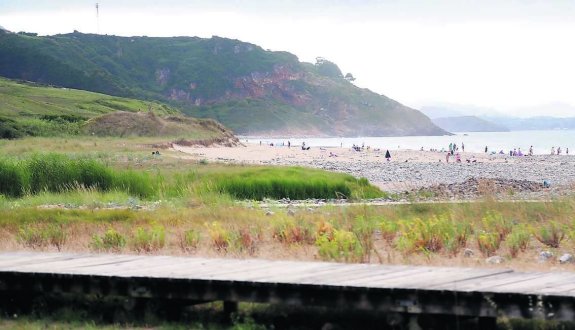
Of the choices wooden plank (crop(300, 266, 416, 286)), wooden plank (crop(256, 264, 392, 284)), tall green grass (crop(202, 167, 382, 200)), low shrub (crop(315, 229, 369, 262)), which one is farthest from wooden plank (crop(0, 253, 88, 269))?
tall green grass (crop(202, 167, 382, 200))

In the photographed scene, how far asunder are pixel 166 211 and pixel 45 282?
31.0 feet

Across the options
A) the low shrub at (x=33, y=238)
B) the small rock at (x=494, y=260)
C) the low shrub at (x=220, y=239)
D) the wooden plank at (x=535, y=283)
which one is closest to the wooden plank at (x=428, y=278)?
the wooden plank at (x=535, y=283)

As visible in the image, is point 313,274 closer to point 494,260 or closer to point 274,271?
point 274,271

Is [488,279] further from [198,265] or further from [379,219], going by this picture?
[379,219]

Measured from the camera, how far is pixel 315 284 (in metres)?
6.67

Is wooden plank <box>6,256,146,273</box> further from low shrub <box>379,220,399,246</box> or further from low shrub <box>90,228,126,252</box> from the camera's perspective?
low shrub <box>379,220,399,246</box>

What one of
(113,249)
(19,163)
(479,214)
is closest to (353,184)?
(19,163)

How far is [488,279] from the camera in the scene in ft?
22.7

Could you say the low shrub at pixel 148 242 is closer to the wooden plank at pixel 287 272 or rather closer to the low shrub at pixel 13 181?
the wooden plank at pixel 287 272

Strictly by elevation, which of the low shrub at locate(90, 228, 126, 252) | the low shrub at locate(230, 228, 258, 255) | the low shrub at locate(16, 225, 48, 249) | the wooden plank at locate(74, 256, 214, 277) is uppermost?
the wooden plank at locate(74, 256, 214, 277)

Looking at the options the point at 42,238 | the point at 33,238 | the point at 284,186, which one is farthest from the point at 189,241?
the point at 284,186

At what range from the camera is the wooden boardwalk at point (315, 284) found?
623 cm

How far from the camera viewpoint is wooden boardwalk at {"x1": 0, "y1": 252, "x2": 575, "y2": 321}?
6.23 metres

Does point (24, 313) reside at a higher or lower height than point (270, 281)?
lower
